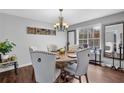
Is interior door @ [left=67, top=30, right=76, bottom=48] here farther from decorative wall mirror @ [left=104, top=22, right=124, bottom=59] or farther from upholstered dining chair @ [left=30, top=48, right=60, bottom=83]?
upholstered dining chair @ [left=30, top=48, right=60, bottom=83]

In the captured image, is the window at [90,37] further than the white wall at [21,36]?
Yes

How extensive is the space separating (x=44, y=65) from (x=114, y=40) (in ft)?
10.2

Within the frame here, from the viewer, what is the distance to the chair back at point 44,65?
76.8 inches

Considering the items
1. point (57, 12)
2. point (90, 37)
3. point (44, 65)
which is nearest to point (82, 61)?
point (44, 65)

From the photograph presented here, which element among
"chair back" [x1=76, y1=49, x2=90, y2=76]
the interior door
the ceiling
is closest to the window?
the interior door

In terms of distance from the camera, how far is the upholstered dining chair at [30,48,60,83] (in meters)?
1.95

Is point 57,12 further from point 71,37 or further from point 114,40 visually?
point 71,37

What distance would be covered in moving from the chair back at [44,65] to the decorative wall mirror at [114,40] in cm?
279

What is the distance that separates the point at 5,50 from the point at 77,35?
3.65m

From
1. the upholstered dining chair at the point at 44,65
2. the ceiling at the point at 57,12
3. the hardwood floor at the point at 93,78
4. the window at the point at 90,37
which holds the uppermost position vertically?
the ceiling at the point at 57,12

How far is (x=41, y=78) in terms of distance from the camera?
2.05 m

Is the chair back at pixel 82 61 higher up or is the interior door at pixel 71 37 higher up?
the interior door at pixel 71 37

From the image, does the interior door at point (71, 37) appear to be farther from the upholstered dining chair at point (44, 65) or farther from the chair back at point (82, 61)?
the upholstered dining chair at point (44, 65)

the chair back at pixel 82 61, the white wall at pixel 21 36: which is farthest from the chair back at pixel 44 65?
the white wall at pixel 21 36
